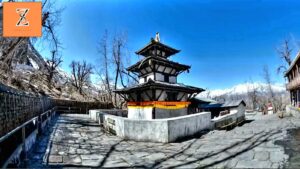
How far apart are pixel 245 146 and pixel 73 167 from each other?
18.8 feet

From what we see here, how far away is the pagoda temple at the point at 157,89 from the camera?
17.8 metres

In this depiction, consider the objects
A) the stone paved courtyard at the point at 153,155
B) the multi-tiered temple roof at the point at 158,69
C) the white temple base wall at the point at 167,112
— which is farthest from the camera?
the multi-tiered temple roof at the point at 158,69

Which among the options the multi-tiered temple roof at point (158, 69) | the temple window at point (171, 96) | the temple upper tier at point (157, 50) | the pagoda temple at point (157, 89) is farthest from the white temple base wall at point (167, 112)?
the temple upper tier at point (157, 50)

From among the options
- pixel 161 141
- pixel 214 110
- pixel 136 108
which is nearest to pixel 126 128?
pixel 161 141

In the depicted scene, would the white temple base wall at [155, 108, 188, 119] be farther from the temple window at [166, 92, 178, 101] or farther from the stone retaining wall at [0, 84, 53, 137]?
the stone retaining wall at [0, 84, 53, 137]

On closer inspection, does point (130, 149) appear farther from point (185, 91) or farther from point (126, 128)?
point (185, 91)

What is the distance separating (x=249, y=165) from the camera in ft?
17.4

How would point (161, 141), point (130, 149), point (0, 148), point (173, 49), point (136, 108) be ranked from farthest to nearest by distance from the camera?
point (173, 49) → point (136, 108) → point (161, 141) → point (130, 149) → point (0, 148)

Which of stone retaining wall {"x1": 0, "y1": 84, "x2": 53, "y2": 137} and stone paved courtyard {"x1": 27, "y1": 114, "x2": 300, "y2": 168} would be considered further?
stone paved courtyard {"x1": 27, "y1": 114, "x2": 300, "y2": 168}

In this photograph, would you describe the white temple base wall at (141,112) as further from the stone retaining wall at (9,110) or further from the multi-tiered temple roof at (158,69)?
the stone retaining wall at (9,110)

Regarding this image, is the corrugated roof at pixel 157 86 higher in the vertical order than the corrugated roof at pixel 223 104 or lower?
higher

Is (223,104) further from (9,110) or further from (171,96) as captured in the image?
(9,110)

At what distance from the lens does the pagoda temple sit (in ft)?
58.4

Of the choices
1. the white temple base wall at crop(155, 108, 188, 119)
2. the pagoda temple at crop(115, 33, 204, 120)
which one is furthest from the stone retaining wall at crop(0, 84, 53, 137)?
the white temple base wall at crop(155, 108, 188, 119)
